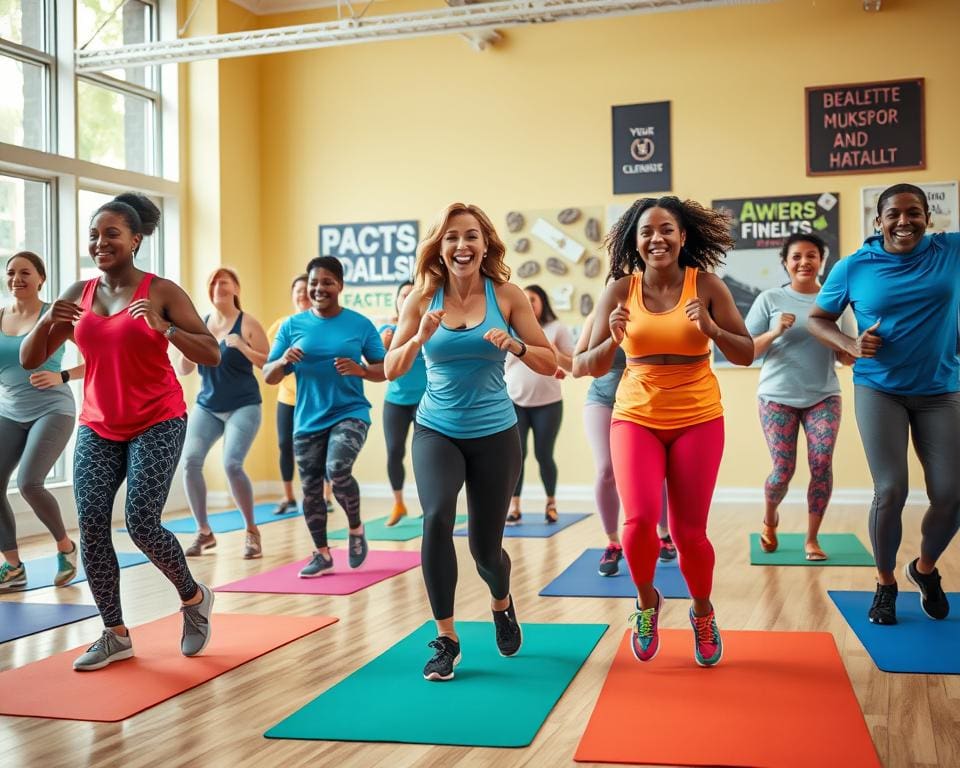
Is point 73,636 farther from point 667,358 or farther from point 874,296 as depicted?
point 874,296

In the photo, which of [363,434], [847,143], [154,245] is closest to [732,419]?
[847,143]

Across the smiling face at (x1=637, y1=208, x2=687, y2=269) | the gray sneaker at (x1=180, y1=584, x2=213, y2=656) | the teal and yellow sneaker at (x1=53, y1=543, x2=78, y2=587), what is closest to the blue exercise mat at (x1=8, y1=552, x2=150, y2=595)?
the teal and yellow sneaker at (x1=53, y1=543, x2=78, y2=587)

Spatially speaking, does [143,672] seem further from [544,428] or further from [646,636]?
[544,428]

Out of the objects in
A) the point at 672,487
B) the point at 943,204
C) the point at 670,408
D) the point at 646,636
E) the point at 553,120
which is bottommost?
the point at 646,636

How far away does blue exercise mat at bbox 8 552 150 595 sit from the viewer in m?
5.00

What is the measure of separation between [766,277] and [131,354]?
5.50 m

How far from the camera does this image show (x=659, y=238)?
3.29 meters

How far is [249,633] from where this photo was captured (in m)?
3.95

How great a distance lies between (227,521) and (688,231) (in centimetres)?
466

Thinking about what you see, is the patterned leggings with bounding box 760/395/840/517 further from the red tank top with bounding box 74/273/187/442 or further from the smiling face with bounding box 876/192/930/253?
the red tank top with bounding box 74/273/187/442

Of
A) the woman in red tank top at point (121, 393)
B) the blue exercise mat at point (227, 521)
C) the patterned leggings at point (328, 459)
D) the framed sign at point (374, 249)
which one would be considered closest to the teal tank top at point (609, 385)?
the patterned leggings at point (328, 459)

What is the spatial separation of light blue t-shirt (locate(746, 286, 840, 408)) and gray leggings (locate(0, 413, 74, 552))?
3.32 metres

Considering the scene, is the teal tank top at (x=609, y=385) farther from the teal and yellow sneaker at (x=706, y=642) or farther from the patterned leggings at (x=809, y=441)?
the teal and yellow sneaker at (x=706, y=642)

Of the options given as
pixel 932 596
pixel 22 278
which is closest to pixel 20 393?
pixel 22 278
